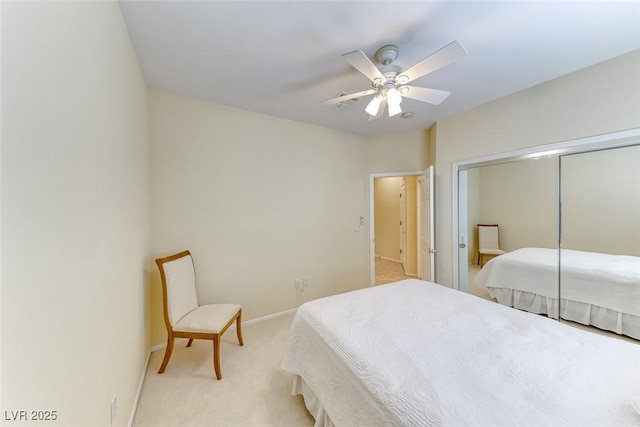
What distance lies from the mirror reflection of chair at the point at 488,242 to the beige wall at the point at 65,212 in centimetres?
348

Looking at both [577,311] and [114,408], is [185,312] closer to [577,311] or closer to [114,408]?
[114,408]

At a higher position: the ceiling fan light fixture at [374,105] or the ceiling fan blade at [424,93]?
the ceiling fan blade at [424,93]

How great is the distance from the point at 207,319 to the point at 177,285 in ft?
1.38

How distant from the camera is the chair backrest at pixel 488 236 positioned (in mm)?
2705

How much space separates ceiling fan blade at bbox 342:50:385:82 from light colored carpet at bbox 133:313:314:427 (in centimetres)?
234

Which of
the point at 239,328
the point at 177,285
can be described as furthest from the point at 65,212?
the point at 239,328

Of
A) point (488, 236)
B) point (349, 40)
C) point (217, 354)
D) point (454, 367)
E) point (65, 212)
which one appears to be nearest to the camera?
point (65, 212)

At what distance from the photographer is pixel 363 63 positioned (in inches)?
56.8

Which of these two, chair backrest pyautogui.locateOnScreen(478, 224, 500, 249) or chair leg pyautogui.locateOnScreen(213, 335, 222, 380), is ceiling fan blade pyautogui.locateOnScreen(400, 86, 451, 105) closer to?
chair backrest pyautogui.locateOnScreen(478, 224, 500, 249)

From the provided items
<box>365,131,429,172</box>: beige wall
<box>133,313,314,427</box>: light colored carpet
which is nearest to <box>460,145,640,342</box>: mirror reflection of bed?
<box>365,131,429,172</box>: beige wall

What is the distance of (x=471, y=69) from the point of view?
199 centimetres

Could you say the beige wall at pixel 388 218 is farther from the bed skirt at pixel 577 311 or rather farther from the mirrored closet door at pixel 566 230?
the bed skirt at pixel 577 311

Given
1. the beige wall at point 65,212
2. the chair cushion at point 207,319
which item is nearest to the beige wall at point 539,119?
the chair cushion at point 207,319

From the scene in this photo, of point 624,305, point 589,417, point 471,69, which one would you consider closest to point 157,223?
point 589,417
